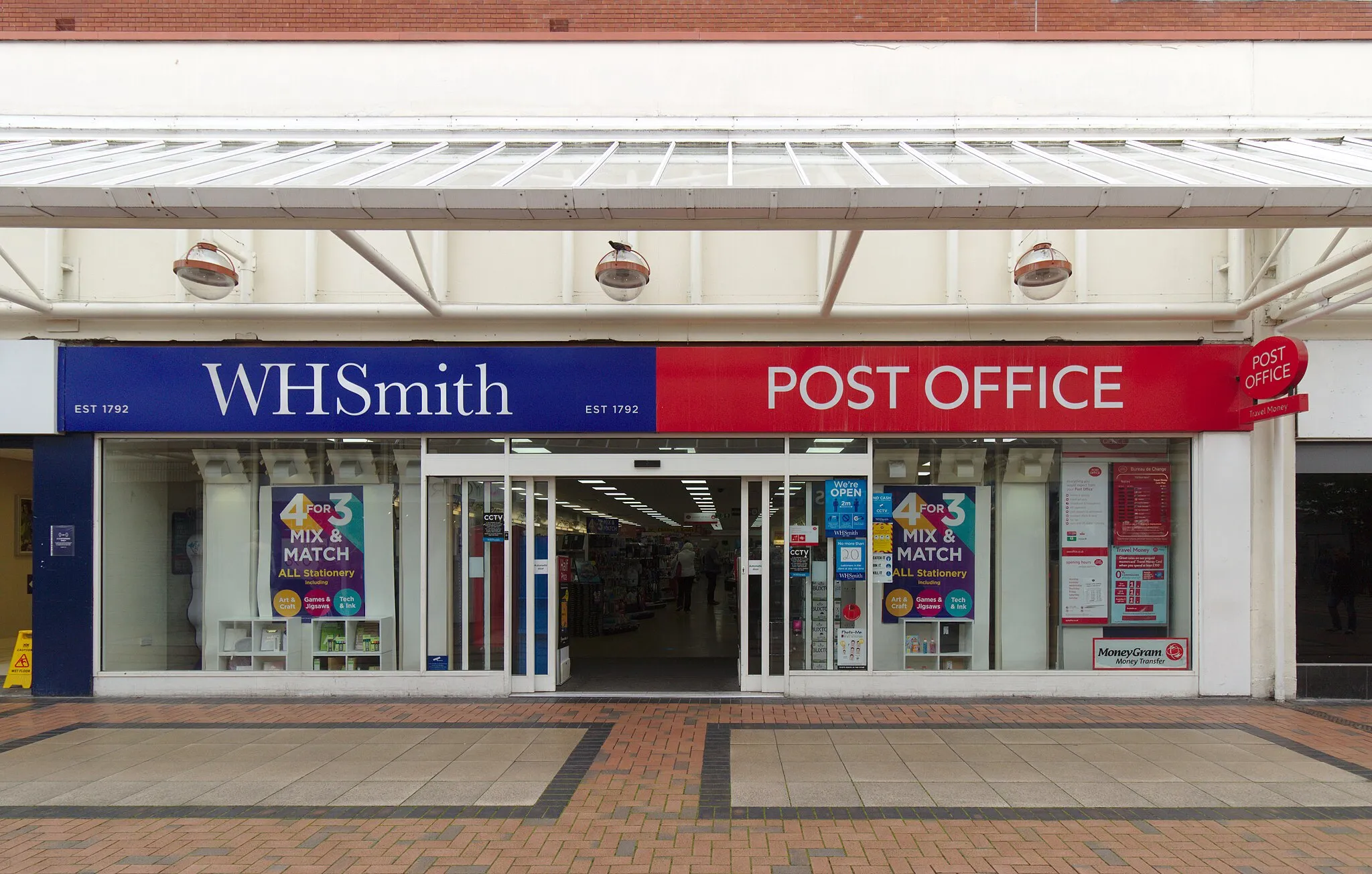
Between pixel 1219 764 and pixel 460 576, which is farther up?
pixel 460 576

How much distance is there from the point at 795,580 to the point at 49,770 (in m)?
6.26

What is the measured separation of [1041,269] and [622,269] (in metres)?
3.68

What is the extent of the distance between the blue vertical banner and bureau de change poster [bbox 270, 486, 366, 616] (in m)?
4.80

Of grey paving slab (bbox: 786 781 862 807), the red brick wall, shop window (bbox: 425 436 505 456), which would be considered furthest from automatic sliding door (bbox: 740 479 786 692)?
the red brick wall

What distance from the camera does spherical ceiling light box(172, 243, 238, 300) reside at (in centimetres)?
734

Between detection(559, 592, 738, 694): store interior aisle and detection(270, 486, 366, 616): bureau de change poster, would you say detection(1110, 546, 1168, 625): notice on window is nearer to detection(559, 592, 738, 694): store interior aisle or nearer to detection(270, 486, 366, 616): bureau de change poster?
detection(559, 592, 738, 694): store interior aisle

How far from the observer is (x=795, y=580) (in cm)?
857

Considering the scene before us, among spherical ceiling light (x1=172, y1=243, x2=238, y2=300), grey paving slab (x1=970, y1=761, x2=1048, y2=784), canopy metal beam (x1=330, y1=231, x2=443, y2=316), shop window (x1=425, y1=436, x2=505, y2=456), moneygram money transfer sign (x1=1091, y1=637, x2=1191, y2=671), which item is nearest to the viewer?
grey paving slab (x1=970, y1=761, x2=1048, y2=784)

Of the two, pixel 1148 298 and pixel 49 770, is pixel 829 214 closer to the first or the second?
pixel 1148 298

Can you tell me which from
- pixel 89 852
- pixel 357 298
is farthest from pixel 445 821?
pixel 357 298

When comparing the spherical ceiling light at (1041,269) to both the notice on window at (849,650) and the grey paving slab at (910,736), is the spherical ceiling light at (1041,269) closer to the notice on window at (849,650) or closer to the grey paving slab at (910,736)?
the notice on window at (849,650)

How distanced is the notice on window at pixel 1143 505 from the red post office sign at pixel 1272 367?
1143 mm

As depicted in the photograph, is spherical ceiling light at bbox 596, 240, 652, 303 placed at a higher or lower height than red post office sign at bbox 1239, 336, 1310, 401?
higher

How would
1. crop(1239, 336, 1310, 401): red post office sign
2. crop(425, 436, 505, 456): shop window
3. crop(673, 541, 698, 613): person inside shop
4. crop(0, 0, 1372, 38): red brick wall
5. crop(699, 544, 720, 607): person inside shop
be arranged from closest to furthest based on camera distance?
1. crop(1239, 336, 1310, 401): red post office sign
2. crop(425, 436, 505, 456): shop window
3. crop(0, 0, 1372, 38): red brick wall
4. crop(673, 541, 698, 613): person inside shop
5. crop(699, 544, 720, 607): person inside shop
